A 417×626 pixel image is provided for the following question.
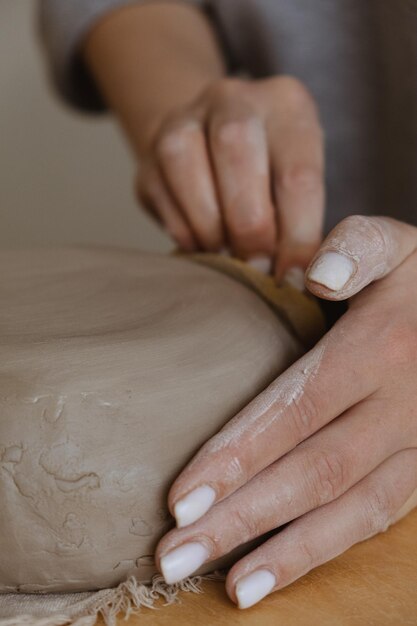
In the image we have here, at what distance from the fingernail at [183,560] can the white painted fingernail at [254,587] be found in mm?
30

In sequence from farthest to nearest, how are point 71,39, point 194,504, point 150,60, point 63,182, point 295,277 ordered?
point 63,182 < point 71,39 < point 150,60 < point 295,277 < point 194,504

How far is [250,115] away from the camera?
79cm

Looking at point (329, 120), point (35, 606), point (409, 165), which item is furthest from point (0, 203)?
point (35, 606)

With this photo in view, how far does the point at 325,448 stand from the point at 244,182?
0.33 metres

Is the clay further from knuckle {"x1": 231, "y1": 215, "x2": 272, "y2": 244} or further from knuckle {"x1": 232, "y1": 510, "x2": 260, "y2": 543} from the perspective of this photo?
knuckle {"x1": 231, "y1": 215, "x2": 272, "y2": 244}

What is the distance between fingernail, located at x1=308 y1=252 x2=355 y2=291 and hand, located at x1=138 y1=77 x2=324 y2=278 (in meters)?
0.19

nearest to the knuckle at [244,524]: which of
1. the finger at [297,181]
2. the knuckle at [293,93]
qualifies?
the finger at [297,181]

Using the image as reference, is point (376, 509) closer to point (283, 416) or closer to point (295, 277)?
point (283, 416)

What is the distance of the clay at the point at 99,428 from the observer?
→ 49 cm

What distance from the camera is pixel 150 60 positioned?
1.05 metres

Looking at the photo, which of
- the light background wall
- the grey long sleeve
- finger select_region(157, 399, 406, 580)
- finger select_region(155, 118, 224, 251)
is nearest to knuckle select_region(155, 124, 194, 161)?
finger select_region(155, 118, 224, 251)

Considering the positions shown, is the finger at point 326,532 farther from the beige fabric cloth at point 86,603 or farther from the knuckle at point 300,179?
the knuckle at point 300,179

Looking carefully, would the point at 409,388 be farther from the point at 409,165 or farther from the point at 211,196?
the point at 409,165

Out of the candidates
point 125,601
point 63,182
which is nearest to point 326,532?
point 125,601
